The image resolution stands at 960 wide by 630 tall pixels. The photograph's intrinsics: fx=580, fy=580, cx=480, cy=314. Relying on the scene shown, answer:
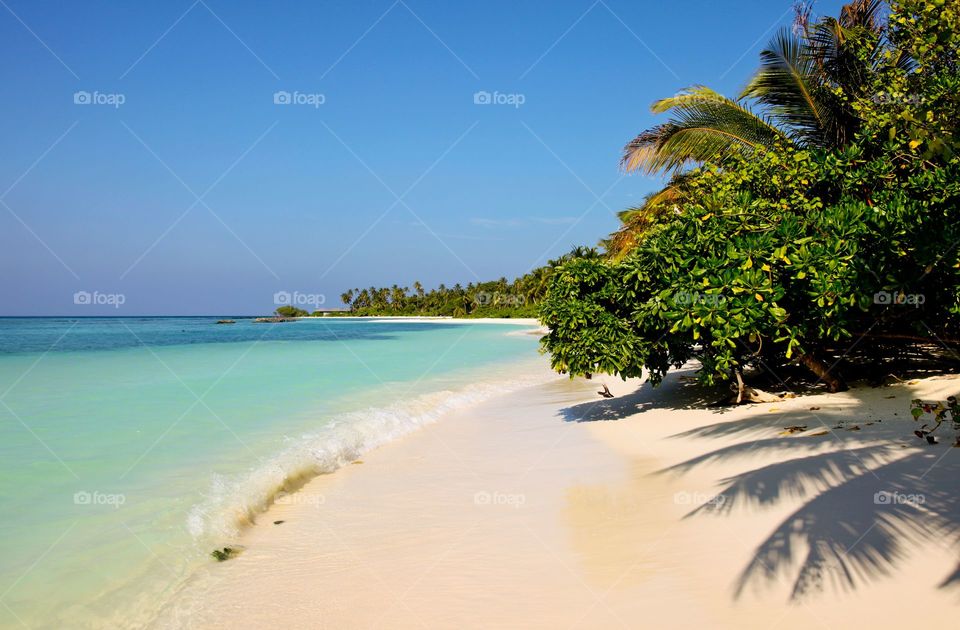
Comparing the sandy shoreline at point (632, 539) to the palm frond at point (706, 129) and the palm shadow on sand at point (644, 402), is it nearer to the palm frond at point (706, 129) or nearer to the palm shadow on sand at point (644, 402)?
the palm shadow on sand at point (644, 402)

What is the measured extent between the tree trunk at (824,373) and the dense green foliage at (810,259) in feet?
0.11

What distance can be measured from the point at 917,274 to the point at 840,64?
604cm

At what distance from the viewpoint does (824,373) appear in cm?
923

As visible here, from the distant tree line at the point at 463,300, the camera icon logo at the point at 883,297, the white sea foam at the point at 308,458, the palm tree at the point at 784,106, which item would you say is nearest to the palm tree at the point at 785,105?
the palm tree at the point at 784,106

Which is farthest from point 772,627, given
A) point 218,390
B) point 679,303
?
point 218,390

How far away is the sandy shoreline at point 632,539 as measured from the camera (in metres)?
3.53

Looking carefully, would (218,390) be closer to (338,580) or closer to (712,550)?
(338,580)

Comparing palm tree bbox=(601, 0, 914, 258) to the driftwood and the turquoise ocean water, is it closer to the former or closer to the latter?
the driftwood

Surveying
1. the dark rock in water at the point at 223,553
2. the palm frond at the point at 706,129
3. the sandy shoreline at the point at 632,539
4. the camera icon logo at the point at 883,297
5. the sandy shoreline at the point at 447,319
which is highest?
the sandy shoreline at the point at 447,319

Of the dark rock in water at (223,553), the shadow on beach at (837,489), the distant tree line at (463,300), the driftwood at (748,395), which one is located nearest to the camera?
the shadow on beach at (837,489)

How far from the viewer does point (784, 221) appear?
757 centimetres

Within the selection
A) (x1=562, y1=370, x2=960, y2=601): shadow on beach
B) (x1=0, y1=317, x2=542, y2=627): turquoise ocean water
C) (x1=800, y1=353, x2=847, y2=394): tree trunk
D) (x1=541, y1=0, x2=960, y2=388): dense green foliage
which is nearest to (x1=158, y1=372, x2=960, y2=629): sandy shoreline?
(x1=562, y1=370, x2=960, y2=601): shadow on beach

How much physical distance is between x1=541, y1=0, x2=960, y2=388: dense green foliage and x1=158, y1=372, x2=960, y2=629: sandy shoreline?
4.50ft

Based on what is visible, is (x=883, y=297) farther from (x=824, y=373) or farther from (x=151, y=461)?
(x=151, y=461)
